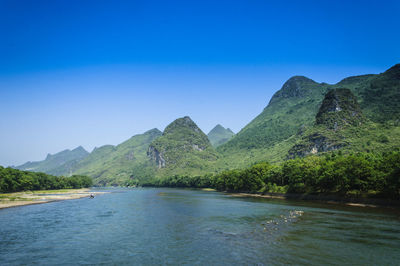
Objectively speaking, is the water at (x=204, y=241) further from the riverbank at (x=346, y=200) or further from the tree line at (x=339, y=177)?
the tree line at (x=339, y=177)

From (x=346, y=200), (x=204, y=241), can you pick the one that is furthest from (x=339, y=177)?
(x=204, y=241)

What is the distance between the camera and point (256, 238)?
4531 centimetres

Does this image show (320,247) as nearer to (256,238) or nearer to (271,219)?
(256,238)

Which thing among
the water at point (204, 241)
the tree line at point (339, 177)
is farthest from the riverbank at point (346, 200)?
the water at point (204, 241)

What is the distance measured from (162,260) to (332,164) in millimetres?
103801

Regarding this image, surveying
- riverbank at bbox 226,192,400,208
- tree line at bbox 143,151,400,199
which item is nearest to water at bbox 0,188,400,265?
riverbank at bbox 226,192,400,208

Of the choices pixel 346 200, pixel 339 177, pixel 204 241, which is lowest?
pixel 346 200

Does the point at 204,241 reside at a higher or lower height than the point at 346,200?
higher

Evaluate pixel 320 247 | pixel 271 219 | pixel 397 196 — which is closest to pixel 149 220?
pixel 271 219

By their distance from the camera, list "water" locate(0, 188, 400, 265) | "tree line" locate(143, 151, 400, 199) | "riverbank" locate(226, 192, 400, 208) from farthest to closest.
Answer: "tree line" locate(143, 151, 400, 199), "riverbank" locate(226, 192, 400, 208), "water" locate(0, 188, 400, 265)

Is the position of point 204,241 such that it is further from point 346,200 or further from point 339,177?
point 339,177

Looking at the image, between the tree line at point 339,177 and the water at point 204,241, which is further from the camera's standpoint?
the tree line at point 339,177

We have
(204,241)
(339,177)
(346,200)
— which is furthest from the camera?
(339,177)

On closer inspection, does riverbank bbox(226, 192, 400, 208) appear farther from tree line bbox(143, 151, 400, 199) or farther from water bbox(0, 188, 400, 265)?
water bbox(0, 188, 400, 265)
